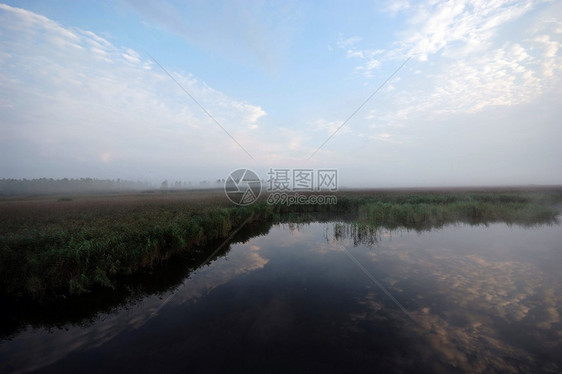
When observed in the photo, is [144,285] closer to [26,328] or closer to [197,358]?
[26,328]

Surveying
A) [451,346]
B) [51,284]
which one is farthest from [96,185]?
[451,346]

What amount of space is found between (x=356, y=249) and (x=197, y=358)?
373 inches

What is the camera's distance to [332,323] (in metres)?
5.88

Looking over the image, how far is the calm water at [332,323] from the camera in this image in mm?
4582

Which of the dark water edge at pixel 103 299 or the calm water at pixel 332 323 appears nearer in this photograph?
the calm water at pixel 332 323

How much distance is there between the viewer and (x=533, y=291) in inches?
284

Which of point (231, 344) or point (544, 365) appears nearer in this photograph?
point (544, 365)

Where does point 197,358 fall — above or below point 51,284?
below

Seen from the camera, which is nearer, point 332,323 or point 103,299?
point 332,323

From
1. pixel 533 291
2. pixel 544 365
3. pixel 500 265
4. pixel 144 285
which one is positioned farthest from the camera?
pixel 500 265

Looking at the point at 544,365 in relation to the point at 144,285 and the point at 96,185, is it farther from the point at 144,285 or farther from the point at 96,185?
the point at 96,185

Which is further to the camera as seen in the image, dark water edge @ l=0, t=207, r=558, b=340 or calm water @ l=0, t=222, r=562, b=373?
dark water edge @ l=0, t=207, r=558, b=340

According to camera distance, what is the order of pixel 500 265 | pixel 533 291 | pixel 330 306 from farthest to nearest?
pixel 500 265
pixel 533 291
pixel 330 306

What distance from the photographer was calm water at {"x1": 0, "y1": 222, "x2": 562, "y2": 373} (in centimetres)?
458
